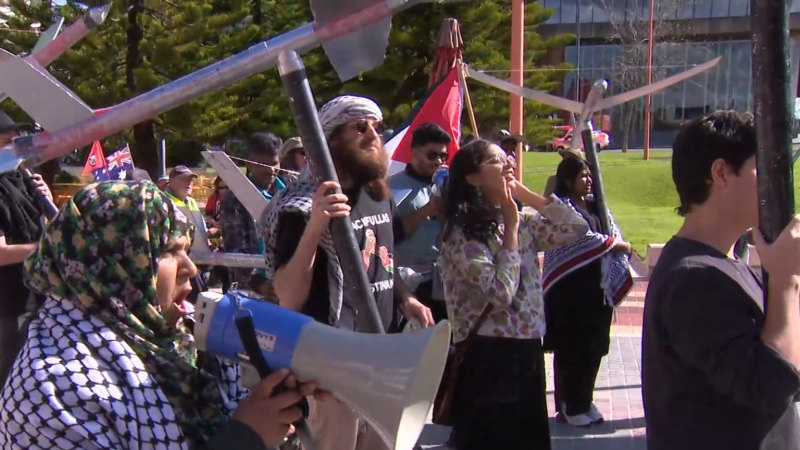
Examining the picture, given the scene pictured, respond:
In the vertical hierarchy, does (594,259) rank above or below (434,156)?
below

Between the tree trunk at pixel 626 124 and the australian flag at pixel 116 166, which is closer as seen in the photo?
the australian flag at pixel 116 166

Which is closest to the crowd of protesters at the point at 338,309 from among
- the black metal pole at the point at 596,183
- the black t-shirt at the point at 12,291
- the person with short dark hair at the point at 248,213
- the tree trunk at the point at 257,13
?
the person with short dark hair at the point at 248,213

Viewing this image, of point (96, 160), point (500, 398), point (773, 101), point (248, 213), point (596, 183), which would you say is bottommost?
point (96, 160)

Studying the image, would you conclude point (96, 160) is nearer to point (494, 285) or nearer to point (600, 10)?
point (494, 285)

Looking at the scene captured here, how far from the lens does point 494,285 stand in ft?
11.1

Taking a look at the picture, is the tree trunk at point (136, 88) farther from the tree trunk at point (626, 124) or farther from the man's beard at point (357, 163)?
the tree trunk at point (626, 124)

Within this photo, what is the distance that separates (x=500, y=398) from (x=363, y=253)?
1012mm

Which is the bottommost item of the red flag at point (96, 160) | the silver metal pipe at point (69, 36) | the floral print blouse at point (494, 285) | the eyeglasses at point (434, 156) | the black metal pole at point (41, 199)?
the red flag at point (96, 160)

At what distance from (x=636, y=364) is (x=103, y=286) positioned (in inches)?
209

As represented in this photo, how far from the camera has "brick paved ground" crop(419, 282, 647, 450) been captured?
15.7ft

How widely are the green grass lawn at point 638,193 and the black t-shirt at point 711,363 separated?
910cm

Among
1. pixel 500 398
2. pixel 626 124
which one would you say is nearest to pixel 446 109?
pixel 500 398

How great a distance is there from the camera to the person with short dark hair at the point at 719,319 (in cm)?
180

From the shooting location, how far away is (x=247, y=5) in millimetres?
20453
